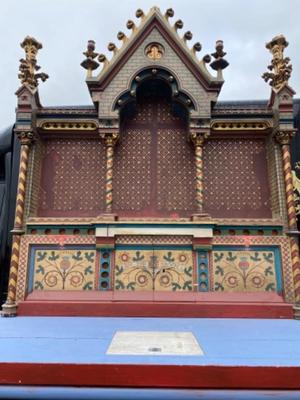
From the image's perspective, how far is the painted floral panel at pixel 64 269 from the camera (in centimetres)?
639

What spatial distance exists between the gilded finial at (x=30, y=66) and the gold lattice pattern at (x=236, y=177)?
4.28m

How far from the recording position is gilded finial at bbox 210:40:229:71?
695 cm

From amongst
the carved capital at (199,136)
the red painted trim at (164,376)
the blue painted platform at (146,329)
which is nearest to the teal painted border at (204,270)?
the blue painted platform at (146,329)

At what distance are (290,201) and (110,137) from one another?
164 inches

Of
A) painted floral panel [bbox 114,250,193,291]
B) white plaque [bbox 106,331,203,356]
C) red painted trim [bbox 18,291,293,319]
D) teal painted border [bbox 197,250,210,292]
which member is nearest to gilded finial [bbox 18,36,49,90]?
painted floral panel [bbox 114,250,193,291]

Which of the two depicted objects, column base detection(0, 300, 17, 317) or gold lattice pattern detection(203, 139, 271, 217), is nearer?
column base detection(0, 300, 17, 317)

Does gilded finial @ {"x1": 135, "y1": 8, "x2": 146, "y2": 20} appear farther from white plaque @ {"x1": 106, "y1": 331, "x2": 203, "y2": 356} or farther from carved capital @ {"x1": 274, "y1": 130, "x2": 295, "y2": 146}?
white plaque @ {"x1": 106, "y1": 331, "x2": 203, "y2": 356}

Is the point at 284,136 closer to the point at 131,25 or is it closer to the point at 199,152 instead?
the point at 199,152

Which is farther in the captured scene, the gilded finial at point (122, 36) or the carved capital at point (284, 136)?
the gilded finial at point (122, 36)

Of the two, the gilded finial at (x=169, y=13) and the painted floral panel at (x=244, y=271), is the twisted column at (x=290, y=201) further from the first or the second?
the gilded finial at (x=169, y=13)

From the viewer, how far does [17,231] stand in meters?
6.46

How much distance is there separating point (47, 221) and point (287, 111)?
19.1 ft

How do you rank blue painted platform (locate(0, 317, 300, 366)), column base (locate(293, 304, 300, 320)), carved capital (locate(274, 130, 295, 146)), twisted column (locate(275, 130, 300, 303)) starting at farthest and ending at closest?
carved capital (locate(274, 130, 295, 146)), twisted column (locate(275, 130, 300, 303)), column base (locate(293, 304, 300, 320)), blue painted platform (locate(0, 317, 300, 366))

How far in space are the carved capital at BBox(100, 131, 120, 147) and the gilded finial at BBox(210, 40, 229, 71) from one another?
2.72 metres
